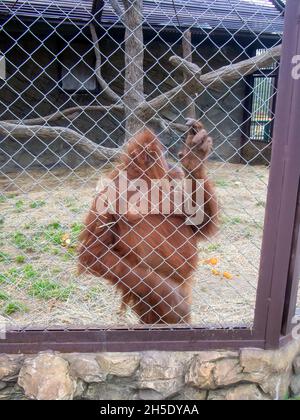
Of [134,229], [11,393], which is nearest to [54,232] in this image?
[134,229]

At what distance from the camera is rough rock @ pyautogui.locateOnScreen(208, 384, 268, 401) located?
196 cm

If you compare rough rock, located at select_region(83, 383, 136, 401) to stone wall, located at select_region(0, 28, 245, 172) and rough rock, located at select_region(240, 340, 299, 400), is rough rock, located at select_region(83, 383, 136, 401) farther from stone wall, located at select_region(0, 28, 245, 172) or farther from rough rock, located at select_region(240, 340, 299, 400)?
stone wall, located at select_region(0, 28, 245, 172)

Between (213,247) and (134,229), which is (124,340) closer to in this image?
(134,229)

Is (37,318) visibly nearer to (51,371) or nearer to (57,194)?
(51,371)

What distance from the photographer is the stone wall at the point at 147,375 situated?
1.83 m

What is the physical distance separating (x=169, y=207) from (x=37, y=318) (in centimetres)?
114

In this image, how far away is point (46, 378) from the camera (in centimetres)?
183

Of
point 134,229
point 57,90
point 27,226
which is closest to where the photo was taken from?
point 134,229

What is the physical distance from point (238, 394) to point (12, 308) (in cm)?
151

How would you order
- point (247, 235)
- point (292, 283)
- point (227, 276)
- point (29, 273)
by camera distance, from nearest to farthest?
point (292, 283)
point (29, 273)
point (227, 276)
point (247, 235)

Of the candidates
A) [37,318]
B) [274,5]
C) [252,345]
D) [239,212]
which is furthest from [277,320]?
[274,5]

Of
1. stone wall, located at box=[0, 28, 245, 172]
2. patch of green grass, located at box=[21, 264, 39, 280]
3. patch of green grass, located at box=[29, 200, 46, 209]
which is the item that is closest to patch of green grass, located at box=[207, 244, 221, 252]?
patch of green grass, located at box=[21, 264, 39, 280]

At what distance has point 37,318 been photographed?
2756 mm

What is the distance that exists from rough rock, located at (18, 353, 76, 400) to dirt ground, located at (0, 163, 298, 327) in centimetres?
58
